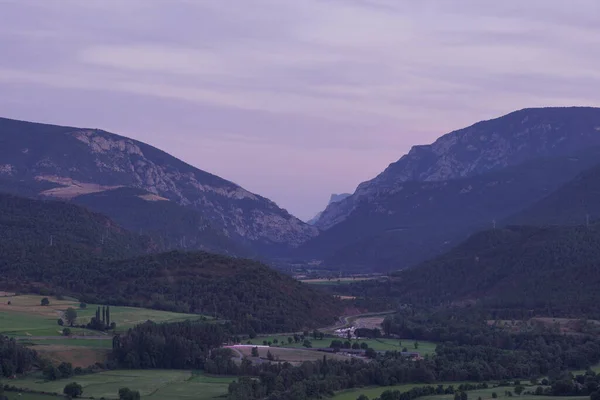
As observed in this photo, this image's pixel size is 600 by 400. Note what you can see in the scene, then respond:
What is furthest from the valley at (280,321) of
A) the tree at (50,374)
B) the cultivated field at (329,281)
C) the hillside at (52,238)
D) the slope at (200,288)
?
the cultivated field at (329,281)

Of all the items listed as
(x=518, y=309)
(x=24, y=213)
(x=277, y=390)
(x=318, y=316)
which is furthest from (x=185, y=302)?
(x=24, y=213)

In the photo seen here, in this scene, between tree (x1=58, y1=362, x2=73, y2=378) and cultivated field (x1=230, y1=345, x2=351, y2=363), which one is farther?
cultivated field (x1=230, y1=345, x2=351, y2=363)

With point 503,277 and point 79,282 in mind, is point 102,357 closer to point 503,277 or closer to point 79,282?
point 79,282

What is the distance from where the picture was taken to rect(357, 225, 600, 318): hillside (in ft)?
406

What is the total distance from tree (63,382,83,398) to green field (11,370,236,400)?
A: 439 millimetres

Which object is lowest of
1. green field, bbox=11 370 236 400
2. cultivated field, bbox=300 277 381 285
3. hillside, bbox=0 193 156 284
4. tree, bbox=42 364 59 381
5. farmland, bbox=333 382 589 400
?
farmland, bbox=333 382 589 400

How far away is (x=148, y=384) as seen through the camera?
78.4 metres

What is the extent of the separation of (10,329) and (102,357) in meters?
10.1

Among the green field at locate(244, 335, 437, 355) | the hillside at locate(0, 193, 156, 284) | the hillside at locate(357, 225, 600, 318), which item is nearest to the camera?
the green field at locate(244, 335, 437, 355)

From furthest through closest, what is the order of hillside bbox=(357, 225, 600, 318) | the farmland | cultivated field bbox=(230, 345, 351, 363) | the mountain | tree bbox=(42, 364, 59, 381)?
the mountain < hillside bbox=(357, 225, 600, 318) < cultivated field bbox=(230, 345, 351, 363) < tree bbox=(42, 364, 59, 381) < the farmland

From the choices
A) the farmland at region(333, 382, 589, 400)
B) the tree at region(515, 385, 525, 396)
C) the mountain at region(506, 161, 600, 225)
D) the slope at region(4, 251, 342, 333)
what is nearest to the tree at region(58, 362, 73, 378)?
the farmland at region(333, 382, 589, 400)

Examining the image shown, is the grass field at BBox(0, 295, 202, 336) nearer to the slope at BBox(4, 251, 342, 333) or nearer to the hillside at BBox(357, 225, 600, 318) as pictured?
the slope at BBox(4, 251, 342, 333)

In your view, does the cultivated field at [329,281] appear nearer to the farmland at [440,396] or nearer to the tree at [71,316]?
the tree at [71,316]

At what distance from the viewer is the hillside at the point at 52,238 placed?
134 metres
